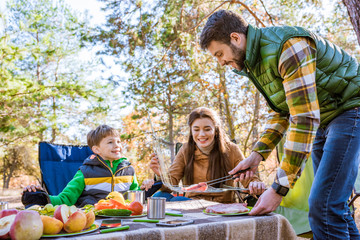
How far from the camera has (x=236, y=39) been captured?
1.52m

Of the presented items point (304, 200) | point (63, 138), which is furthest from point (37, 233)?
point (63, 138)

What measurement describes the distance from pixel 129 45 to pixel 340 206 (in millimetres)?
6858

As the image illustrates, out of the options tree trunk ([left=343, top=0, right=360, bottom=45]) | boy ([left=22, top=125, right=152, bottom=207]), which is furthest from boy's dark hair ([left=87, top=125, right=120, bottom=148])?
tree trunk ([left=343, top=0, right=360, bottom=45])

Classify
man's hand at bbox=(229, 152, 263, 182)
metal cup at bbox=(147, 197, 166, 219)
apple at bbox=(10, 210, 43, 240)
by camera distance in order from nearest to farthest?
apple at bbox=(10, 210, 43, 240) < metal cup at bbox=(147, 197, 166, 219) < man's hand at bbox=(229, 152, 263, 182)

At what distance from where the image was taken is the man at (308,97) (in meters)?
1.31

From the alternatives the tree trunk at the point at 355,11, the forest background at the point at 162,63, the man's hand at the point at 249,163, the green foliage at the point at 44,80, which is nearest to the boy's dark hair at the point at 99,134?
the man's hand at the point at 249,163

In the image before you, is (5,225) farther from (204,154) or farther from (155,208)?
(204,154)

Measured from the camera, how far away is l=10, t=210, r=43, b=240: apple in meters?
0.90

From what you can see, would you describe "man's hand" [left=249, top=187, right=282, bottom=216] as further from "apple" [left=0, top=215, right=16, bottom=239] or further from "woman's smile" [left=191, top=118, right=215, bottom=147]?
"woman's smile" [left=191, top=118, right=215, bottom=147]

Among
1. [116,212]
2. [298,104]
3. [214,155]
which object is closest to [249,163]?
[298,104]

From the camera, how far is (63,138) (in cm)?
1324

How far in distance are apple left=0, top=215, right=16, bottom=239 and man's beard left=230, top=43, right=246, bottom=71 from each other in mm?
1106

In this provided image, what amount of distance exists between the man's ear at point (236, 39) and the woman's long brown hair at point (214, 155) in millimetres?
1254

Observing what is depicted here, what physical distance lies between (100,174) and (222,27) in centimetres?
147
